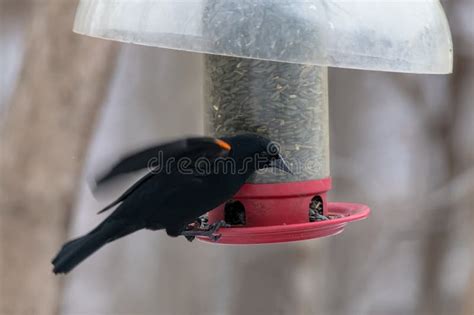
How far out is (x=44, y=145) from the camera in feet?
17.1

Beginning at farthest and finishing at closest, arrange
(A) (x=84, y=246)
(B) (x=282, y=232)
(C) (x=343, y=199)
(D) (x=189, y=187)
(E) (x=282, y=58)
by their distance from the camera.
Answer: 1. (C) (x=343, y=199)
2. (D) (x=189, y=187)
3. (B) (x=282, y=232)
4. (A) (x=84, y=246)
5. (E) (x=282, y=58)

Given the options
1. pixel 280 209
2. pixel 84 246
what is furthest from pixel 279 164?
pixel 84 246

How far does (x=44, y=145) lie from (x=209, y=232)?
2.31 m

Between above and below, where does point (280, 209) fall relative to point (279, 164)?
below

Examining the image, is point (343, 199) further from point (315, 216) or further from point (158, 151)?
point (158, 151)

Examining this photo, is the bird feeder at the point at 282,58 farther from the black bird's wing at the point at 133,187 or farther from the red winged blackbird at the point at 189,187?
the black bird's wing at the point at 133,187

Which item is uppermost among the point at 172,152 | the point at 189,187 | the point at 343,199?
the point at 172,152

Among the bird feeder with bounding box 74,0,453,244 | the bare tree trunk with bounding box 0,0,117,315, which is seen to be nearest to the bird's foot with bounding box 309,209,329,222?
the bird feeder with bounding box 74,0,453,244

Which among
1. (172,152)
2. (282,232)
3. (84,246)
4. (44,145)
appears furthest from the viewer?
(44,145)

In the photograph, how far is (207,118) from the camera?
141 inches

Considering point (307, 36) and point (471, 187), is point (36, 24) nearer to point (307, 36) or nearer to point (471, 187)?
point (307, 36)

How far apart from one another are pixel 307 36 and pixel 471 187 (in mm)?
4548

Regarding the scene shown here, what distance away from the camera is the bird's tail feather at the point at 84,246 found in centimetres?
292

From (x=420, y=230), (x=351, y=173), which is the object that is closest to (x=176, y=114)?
(x=351, y=173)
